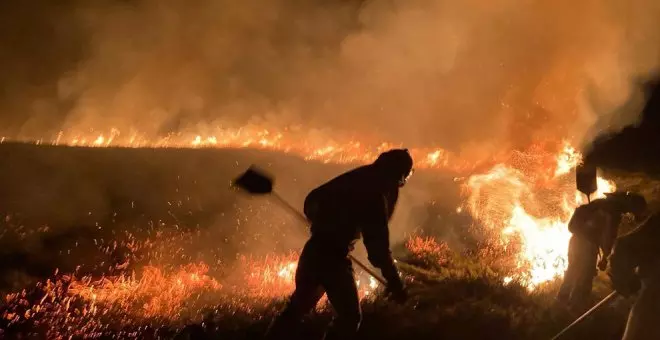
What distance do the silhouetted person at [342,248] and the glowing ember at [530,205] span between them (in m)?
5.45

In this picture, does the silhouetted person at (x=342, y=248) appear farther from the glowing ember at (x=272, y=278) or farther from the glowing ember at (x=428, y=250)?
the glowing ember at (x=428, y=250)

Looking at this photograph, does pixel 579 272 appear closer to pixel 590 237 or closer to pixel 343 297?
pixel 590 237

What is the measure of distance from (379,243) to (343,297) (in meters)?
0.54

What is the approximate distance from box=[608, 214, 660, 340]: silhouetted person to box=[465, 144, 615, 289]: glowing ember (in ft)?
14.1

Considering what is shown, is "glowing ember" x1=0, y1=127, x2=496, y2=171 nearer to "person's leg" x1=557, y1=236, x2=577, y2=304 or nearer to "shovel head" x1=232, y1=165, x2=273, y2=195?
"person's leg" x1=557, y1=236, x2=577, y2=304

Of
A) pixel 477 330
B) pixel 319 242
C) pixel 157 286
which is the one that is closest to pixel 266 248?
pixel 157 286

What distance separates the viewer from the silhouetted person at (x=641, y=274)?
434 centimetres

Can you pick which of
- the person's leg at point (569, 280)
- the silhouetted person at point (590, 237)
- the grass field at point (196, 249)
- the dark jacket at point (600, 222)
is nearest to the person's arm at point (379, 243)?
the grass field at point (196, 249)

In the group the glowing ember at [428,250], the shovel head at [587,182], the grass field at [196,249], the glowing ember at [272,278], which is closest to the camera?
the grass field at [196,249]

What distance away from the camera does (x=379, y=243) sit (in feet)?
13.5

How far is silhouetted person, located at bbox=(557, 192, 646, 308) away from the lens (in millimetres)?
6375

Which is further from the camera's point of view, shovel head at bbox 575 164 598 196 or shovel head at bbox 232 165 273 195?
shovel head at bbox 575 164 598 196

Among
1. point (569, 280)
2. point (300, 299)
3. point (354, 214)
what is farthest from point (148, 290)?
point (569, 280)

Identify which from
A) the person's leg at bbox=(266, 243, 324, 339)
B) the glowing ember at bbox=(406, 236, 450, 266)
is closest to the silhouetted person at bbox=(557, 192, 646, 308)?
the glowing ember at bbox=(406, 236, 450, 266)
